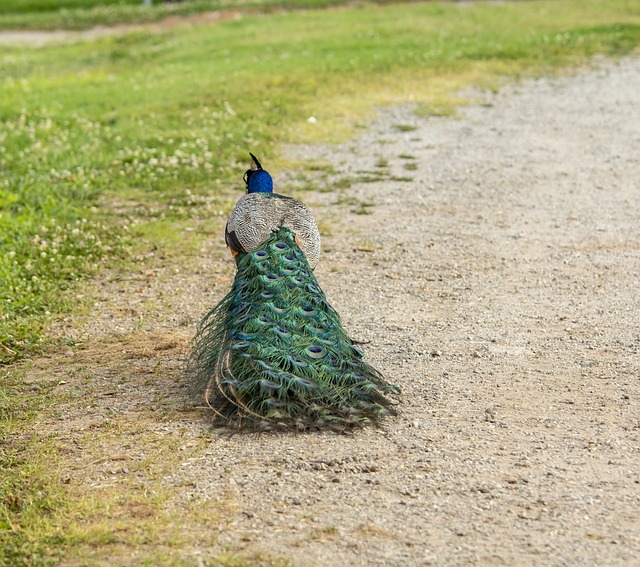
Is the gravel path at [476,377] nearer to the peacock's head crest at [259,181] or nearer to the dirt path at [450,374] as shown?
the dirt path at [450,374]

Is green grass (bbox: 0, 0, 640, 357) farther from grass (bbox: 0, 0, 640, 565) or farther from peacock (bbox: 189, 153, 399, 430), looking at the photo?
peacock (bbox: 189, 153, 399, 430)

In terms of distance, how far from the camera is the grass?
4.88m

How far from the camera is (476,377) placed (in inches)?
249

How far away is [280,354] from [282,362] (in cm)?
5

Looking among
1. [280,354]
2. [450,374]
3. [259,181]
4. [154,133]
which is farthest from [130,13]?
[280,354]

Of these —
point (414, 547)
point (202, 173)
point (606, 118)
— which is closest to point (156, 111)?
point (202, 173)

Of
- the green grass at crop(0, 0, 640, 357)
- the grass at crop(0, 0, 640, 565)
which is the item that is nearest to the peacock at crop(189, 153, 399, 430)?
the grass at crop(0, 0, 640, 565)

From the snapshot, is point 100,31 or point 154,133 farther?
point 100,31

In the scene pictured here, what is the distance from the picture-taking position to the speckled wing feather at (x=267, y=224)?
6121mm

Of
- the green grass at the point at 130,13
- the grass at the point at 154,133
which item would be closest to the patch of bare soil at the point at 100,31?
the green grass at the point at 130,13

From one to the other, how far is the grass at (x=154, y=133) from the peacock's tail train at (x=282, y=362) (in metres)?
0.43

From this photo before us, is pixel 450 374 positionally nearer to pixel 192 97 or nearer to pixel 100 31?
pixel 192 97

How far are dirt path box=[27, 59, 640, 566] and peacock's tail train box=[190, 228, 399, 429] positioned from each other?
138 mm

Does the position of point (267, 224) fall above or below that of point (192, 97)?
above
